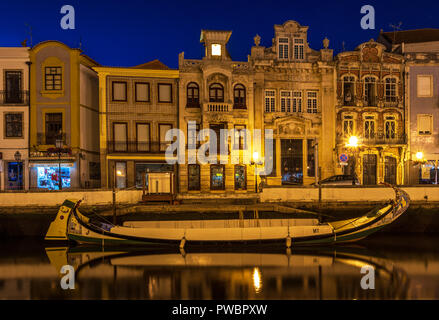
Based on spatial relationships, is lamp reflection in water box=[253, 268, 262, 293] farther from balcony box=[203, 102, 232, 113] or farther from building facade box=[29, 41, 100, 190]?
building facade box=[29, 41, 100, 190]

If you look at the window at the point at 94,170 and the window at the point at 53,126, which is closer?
the window at the point at 53,126

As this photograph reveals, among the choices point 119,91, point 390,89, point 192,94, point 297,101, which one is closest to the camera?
point 119,91

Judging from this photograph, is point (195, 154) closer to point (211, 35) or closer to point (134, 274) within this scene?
point (211, 35)

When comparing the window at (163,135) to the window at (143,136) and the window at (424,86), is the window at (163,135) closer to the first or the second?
the window at (143,136)

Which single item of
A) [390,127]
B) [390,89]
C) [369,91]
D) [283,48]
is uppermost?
[283,48]

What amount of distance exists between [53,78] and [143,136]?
8743 millimetres

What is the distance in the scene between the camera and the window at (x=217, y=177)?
3741cm

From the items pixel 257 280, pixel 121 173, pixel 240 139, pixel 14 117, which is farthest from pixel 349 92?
pixel 14 117

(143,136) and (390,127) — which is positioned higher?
(390,127)

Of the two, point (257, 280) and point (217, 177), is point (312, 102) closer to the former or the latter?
point (217, 177)

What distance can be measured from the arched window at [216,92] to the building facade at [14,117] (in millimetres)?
15255

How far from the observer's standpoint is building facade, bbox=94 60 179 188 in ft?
121

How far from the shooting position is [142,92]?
124ft

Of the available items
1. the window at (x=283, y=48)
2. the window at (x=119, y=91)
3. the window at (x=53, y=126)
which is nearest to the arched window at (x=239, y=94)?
the window at (x=283, y=48)
